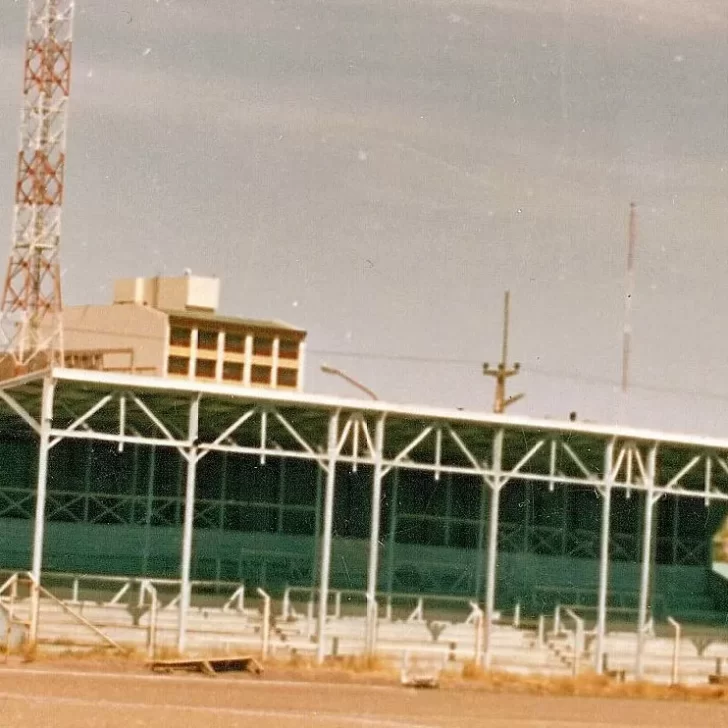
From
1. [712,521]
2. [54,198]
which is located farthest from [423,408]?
[54,198]

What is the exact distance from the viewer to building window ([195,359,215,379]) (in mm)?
143000

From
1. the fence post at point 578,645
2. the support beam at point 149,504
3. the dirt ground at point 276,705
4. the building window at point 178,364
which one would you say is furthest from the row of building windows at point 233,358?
the dirt ground at point 276,705

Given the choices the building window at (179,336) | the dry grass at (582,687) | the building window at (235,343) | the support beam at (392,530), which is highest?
the building window at (235,343)

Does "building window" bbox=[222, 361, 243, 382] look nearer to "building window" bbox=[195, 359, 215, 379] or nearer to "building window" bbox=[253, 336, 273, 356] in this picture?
"building window" bbox=[195, 359, 215, 379]

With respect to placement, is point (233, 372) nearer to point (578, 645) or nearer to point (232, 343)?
point (232, 343)

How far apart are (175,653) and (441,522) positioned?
15.3 m

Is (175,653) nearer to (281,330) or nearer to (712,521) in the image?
(712,521)

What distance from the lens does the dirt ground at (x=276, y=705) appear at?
21.8 metres

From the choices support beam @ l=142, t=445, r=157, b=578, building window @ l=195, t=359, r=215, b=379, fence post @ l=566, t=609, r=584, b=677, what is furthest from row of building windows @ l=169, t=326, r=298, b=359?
fence post @ l=566, t=609, r=584, b=677

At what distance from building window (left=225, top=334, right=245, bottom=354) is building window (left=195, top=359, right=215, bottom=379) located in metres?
3.18

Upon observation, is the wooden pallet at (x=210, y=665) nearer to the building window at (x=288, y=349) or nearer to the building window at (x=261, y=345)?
the building window at (x=261, y=345)

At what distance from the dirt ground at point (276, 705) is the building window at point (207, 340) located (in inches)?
4387

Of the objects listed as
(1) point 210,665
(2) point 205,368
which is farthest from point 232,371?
(1) point 210,665

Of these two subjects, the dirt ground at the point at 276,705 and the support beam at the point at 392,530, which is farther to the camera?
the support beam at the point at 392,530
